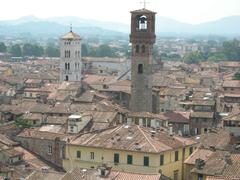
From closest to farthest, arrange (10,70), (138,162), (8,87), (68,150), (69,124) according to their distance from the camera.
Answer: (138,162)
(68,150)
(69,124)
(8,87)
(10,70)

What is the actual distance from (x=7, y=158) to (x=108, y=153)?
8344 mm

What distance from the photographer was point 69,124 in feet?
204

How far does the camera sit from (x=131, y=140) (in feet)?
160

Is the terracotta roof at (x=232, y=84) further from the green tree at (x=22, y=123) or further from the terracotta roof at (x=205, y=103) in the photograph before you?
the green tree at (x=22, y=123)

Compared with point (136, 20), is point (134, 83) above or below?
below

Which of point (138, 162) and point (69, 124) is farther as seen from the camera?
point (69, 124)

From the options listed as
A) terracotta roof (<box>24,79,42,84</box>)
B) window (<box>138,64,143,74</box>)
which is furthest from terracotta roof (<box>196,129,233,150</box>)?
terracotta roof (<box>24,79,42,84</box>)

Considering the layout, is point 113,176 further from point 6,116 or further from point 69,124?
point 6,116

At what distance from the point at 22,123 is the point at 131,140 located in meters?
22.9

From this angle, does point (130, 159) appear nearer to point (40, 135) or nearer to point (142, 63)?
point (40, 135)

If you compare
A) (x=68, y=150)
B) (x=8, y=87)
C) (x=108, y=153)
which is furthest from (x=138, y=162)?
(x=8, y=87)

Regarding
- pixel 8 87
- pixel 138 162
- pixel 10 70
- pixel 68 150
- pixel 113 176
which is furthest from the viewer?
pixel 10 70

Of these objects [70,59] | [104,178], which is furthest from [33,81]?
[104,178]

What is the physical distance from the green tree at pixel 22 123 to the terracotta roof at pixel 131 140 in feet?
56.5
